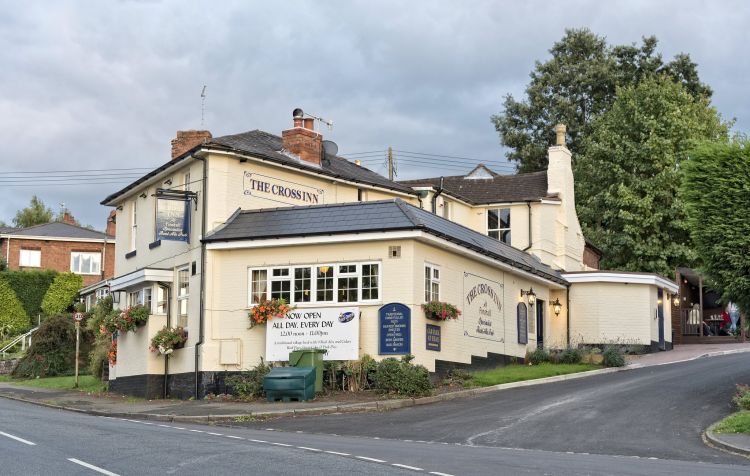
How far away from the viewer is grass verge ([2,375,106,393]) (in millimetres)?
32247

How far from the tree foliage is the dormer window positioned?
56.9ft

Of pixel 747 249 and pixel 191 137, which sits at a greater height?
pixel 191 137

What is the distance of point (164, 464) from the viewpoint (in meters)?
12.9

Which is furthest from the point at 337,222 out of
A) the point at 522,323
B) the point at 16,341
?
the point at 16,341

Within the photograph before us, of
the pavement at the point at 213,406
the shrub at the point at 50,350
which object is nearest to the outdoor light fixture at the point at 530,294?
the pavement at the point at 213,406

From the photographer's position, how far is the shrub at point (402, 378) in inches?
→ 950

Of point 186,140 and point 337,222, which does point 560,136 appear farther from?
point 337,222

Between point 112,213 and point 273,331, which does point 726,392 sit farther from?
point 112,213

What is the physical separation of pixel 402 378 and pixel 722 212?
861cm

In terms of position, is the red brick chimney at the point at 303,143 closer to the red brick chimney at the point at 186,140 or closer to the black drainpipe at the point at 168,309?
the red brick chimney at the point at 186,140

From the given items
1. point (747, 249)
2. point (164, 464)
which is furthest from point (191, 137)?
point (164, 464)

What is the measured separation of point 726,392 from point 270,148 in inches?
607

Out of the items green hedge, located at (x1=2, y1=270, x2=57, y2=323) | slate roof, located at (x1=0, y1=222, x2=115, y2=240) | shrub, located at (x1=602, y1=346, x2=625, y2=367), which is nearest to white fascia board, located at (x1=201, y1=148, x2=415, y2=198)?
shrub, located at (x1=602, y1=346, x2=625, y2=367)

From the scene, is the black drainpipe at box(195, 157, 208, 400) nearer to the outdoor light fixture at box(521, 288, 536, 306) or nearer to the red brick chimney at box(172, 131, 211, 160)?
the red brick chimney at box(172, 131, 211, 160)
